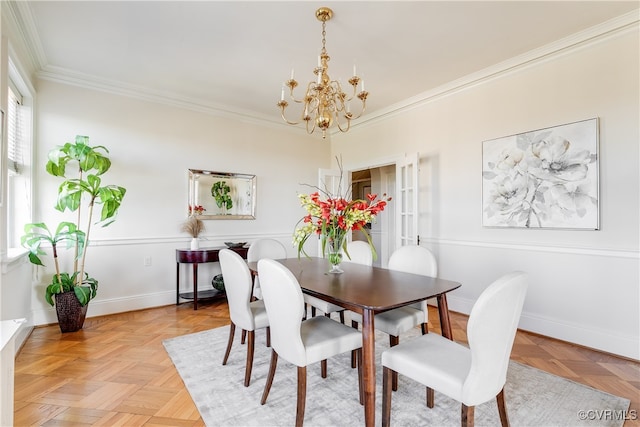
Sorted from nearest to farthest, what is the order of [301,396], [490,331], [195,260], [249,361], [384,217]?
[490,331], [301,396], [249,361], [195,260], [384,217]

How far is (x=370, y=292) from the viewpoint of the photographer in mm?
1764

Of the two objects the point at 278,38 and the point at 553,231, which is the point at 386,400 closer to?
the point at 553,231

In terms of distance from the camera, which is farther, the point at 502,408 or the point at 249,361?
the point at 249,361

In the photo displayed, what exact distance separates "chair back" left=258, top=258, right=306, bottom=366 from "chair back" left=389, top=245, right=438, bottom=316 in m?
1.07

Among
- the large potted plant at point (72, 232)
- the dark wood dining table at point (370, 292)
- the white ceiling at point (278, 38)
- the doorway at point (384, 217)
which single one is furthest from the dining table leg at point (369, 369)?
the doorway at point (384, 217)

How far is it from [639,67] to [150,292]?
5192 millimetres

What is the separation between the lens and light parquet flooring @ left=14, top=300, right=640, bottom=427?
5.87 ft

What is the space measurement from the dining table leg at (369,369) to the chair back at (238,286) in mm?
838

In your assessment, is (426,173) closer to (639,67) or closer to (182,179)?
(639,67)

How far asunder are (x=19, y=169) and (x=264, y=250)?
2447 millimetres

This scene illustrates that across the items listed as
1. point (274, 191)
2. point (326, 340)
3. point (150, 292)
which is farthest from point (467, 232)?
point (150, 292)

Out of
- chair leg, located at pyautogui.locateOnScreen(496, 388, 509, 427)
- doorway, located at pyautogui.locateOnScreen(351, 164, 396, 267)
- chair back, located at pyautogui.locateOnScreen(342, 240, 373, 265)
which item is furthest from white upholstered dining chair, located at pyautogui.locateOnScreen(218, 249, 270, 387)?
Result: doorway, located at pyautogui.locateOnScreen(351, 164, 396, 267)

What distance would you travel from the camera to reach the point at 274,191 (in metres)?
4.88

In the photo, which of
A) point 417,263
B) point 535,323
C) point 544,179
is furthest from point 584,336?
point 417,263
